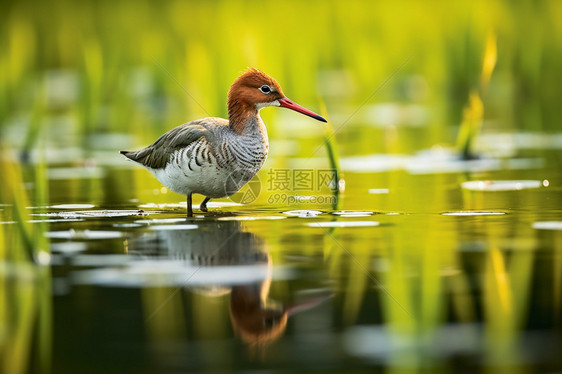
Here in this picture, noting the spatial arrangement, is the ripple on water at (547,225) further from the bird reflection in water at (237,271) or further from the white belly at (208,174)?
the white belly at (208,174)

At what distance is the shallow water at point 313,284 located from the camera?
14.8 ft

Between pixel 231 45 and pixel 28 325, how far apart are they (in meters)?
9.47

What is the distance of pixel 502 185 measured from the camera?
31.0ft

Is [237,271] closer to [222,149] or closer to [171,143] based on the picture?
[222,149]

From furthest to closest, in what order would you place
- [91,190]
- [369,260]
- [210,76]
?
1. [210,76]
2. [91,190]
3. [369,260]

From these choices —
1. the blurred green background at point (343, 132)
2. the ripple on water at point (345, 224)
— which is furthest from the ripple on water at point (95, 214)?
the ripple on water at point (345, 224)

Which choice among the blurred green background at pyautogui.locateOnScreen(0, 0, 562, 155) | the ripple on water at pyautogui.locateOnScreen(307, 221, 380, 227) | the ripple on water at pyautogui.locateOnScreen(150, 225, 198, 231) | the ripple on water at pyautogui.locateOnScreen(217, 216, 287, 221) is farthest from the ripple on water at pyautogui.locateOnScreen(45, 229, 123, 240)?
the blurred green background at pyautogui.locateOnScreen(0, 0, 562, 155)

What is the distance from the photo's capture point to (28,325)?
16.5 feet

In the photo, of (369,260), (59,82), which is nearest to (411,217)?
(369,260)

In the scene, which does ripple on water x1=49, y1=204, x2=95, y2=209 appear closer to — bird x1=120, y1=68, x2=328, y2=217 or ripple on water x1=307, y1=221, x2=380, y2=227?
bird x1=120, y1=68, x2=328, y2=217

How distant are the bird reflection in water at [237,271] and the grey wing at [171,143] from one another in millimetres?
1092

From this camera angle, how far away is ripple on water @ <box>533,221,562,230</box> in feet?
23.5

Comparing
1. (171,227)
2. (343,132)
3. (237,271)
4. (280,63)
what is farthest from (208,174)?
(280,63)

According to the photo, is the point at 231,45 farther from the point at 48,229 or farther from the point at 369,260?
the point at 369,260
